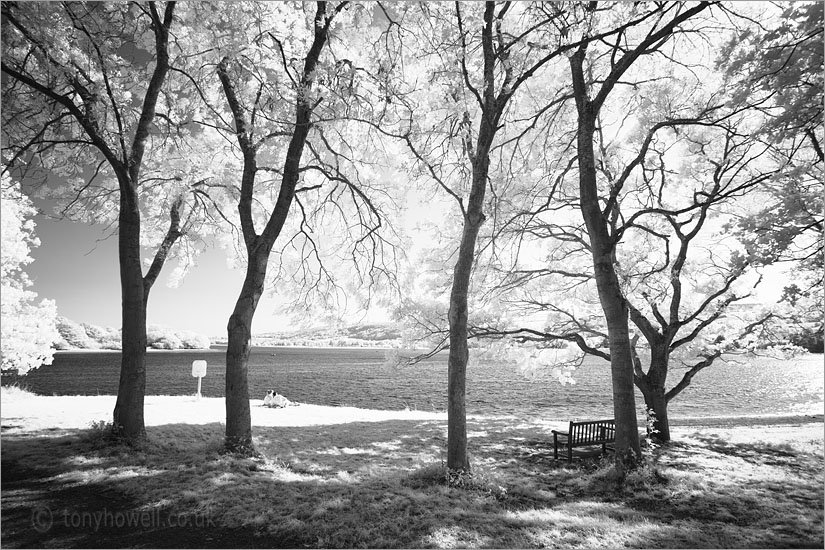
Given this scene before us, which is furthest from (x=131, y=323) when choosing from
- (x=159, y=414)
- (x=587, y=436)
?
(x=587, y=436)

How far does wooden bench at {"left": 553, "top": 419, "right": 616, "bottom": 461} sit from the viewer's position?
9445 millimetres

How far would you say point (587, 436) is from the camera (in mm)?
9836

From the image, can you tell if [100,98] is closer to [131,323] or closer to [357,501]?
[131,323]

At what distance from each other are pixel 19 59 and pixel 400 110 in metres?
6.53

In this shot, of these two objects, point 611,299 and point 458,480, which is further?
point 611,299

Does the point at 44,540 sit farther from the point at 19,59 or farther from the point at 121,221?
the point at 19,59

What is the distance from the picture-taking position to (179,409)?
1351 cm

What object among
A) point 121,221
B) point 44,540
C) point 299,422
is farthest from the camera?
point 299,422

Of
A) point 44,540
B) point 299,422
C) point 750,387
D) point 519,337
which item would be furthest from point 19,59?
point 750,387

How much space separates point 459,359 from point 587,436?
514cm

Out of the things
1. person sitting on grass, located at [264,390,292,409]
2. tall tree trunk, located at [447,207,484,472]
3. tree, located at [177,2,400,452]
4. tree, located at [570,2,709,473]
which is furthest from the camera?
person sitting on grass, located at [264,390,292,409]

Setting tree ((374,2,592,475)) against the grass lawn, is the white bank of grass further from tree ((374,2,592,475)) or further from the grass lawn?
tree ((374,2,592,475))
